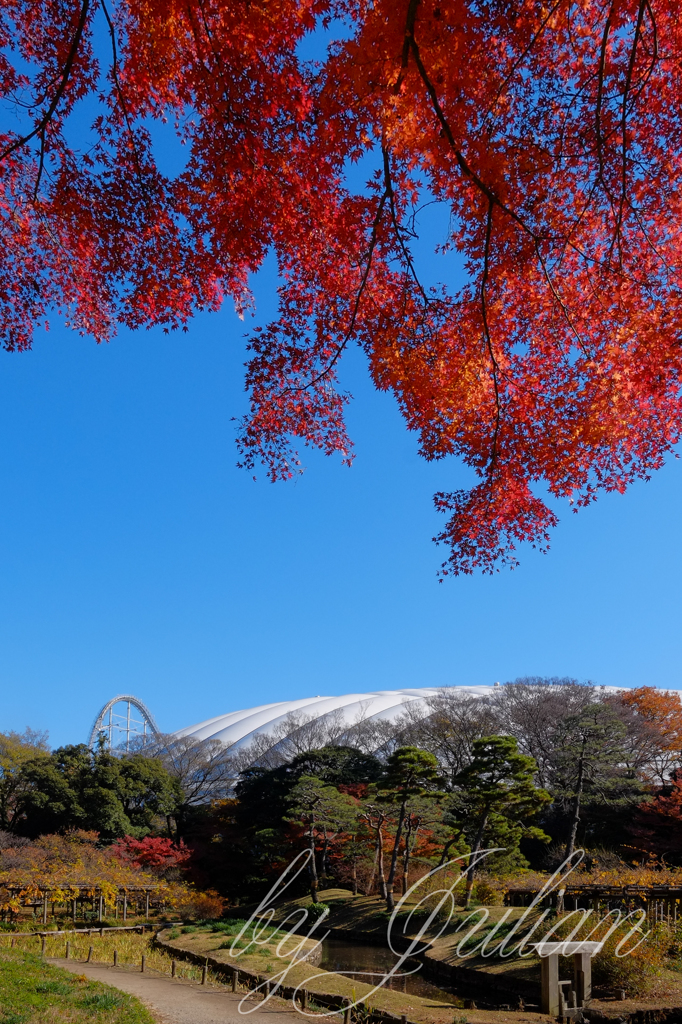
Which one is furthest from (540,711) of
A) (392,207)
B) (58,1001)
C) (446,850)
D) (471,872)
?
(392,207)

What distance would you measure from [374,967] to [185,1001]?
4.95 m

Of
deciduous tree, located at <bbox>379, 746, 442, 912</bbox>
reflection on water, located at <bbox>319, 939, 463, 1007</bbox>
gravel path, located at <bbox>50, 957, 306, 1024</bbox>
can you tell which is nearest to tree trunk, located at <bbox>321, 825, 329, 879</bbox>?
deciduous tree, located at <bbox>379, 746, 442, 912</bbox>

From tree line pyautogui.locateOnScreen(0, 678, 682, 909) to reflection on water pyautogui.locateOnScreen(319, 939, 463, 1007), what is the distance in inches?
93.6

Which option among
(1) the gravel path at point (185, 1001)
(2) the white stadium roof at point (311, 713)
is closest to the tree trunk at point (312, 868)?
(1) the gravel path at point (185, 1001)

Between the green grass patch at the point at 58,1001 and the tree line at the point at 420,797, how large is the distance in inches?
373

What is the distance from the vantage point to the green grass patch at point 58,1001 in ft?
22.0

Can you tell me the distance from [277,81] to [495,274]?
206 centimetres

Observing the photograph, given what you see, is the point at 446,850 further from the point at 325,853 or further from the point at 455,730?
the point at 455,730

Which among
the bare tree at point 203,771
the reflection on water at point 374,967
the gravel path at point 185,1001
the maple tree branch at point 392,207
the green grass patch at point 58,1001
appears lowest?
the reflection on water at point 374,967

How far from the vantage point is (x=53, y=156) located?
5.67 m

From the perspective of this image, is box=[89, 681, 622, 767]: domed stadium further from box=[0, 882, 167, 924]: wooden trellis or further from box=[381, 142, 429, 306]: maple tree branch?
box=[381, 142, 429, 306]: maple tree branch

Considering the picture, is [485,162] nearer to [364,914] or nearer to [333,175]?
[333,175]

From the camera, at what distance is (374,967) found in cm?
1295
